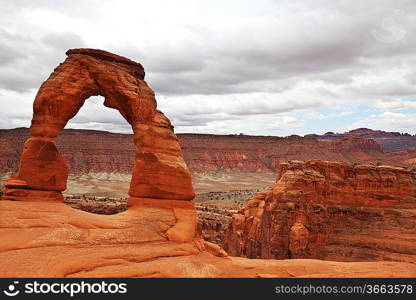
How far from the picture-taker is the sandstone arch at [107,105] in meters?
18.4

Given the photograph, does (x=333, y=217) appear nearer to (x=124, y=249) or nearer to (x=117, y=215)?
(x=117, y=215)

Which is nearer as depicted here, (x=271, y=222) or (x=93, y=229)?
(x=93, y=229)

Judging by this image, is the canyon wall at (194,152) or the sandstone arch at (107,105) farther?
the canyon wall at (194,152)

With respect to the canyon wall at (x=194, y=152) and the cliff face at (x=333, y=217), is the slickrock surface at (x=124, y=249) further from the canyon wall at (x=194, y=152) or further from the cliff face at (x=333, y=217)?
the canyon wall at (x=194, y=152)

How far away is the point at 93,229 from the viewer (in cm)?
1575

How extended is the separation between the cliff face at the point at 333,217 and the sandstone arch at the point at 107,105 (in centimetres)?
1502

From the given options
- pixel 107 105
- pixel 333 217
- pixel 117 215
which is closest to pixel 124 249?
pixel 117 215

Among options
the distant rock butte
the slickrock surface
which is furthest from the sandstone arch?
the slickrock surface

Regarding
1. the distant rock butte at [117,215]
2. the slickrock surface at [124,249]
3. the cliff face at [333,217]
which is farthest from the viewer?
the cliff face at [333,217]

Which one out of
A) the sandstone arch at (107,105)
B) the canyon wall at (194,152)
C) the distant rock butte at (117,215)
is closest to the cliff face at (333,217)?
the distant rock butte at (117,215)

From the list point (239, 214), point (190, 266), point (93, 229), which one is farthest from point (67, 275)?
point (239, 214)

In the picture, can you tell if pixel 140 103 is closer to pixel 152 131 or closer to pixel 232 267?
pixel 152 131

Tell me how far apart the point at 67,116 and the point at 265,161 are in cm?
17539

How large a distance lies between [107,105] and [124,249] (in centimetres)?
905
